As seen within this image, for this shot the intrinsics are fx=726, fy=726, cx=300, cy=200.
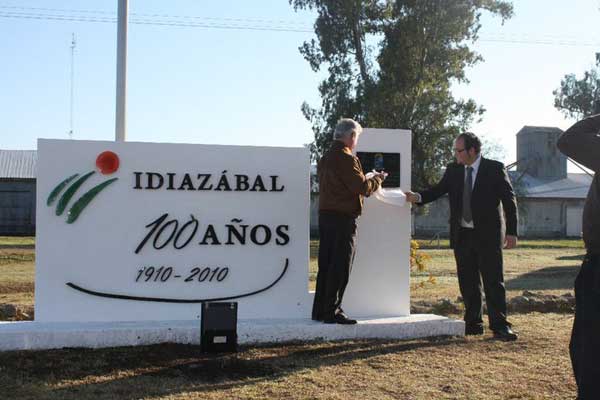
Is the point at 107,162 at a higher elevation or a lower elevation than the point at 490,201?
higher

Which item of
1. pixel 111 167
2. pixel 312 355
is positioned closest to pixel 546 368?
pixel 312 355

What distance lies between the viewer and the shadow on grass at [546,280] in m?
12.4

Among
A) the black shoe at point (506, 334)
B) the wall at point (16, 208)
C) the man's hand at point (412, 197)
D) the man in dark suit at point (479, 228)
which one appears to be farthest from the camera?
the wall at point (16, 208)

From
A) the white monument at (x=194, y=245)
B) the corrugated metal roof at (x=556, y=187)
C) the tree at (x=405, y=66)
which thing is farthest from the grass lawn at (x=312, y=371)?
the corrugated metal roof at (x=556, y=187)

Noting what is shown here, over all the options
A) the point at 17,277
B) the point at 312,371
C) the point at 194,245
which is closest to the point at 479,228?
the point at 312,371

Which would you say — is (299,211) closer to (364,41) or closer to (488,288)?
(488,288)

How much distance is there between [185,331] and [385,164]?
253cm

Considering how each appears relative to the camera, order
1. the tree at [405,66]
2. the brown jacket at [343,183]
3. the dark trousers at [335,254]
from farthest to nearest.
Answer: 1. the tree at [405,66]
2. the dark trousers at [335,254]
3. the brown jacket at [343,183]

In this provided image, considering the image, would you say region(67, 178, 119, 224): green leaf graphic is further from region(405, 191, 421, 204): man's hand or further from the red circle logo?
region(405, 191, 421, 204): man's hand

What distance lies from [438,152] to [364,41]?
5642mm

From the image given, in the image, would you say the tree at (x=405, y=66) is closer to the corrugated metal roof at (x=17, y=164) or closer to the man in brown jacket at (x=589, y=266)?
the corrugated metal roof at (x=17, y=164)

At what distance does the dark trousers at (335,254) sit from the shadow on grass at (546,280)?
652 cm

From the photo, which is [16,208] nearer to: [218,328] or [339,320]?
[339,320]

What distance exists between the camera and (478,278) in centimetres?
687
